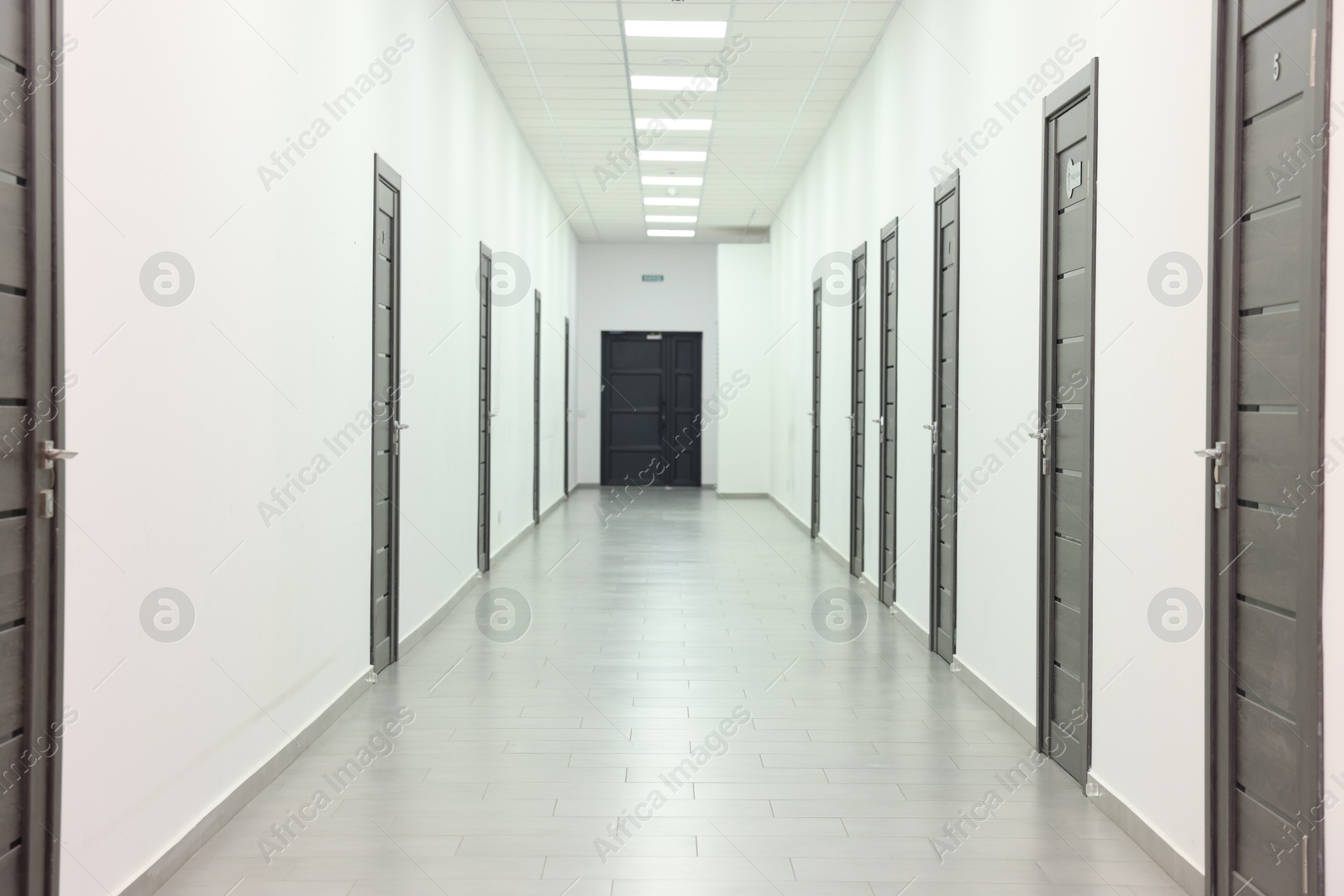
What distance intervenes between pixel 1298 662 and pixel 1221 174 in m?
1.12

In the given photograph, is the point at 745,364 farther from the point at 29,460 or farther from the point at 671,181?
the point at 29,460

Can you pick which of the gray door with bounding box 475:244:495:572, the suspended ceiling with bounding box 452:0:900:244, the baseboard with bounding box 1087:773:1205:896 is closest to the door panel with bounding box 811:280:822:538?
the suspended ceiling with bounding box 452:0:900:244

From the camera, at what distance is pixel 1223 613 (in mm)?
2512

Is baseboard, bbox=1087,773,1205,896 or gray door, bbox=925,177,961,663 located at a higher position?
gray door, bbox=925,177,961,663

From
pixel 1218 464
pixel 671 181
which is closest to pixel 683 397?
pixel 671 181

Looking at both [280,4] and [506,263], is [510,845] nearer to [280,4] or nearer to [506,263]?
[280,4]

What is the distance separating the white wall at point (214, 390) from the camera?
2383 mm

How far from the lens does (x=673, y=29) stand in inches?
274

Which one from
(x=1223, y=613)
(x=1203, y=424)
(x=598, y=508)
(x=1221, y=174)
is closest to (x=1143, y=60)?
(x=1221, y=174)

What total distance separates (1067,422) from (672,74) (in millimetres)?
5111

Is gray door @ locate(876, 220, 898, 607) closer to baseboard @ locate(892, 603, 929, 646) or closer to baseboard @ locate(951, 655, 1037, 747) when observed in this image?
baseboard @ locate(892, 603, 929, 646)

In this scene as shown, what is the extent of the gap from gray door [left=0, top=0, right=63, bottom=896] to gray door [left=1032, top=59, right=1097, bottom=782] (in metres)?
2.85

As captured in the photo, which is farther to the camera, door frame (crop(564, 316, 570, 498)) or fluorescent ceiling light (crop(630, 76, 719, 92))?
door frame (crop(564, 316, 570, 498))

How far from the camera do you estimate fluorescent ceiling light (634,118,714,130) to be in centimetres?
927
